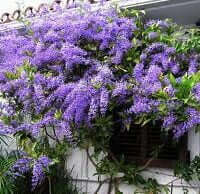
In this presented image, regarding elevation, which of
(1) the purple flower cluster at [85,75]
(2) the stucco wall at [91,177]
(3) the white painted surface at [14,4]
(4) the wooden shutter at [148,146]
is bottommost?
(2) the stucco wall at [91,177]

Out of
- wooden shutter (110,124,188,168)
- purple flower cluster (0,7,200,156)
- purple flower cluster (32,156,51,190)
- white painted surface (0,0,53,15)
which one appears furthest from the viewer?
white painted surface (0,0,53,15)

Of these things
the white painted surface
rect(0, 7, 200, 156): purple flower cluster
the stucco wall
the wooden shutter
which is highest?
the white painted surface

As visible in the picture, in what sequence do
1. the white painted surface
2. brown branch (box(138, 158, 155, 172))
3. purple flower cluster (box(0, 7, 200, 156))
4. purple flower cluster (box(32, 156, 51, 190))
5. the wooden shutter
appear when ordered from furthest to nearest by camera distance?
the white painted surface
the wooden shutter
brown branch (box(138, 158, 155, 172))
purple flower cluster (box(32, 156, 51, 190))
purple flower cluster (box(0, 7, 200, 156))

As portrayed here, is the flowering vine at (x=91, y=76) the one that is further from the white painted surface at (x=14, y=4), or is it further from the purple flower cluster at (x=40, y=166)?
the white painted surface at (x=14, y=4)

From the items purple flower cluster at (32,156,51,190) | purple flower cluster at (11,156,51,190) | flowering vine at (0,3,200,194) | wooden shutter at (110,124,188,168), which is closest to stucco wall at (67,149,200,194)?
wooden shutter at (110,124,188,168)

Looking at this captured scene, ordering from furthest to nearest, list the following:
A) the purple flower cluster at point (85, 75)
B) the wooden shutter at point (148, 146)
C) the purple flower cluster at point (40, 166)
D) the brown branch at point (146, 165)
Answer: the wooden shutter at point (148, 146) < the brown branch at point (146, 165) < the purple flower cluster at point (40, 166) < the purple flower cluster at point (85, 75)

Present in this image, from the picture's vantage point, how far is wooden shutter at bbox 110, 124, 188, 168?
7168mm

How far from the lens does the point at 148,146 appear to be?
743 cm

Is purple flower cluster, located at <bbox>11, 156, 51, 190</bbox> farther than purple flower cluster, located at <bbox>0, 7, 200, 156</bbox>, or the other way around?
purple flower cluster, located at <bbox>11, 156, 51, 190</bbox>

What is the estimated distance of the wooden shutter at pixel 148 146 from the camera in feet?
23.5

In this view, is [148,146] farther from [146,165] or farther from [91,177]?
[91,177]

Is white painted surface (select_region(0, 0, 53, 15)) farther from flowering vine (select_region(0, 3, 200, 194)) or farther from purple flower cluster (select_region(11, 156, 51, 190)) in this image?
purple flower cluster (select_region(11, 156, 51, 190))

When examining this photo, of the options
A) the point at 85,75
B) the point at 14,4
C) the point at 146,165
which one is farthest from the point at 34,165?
the point at 14,4

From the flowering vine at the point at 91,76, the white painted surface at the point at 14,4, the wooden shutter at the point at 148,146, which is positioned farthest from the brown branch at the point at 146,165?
the white painted surface at the point at 14,4
